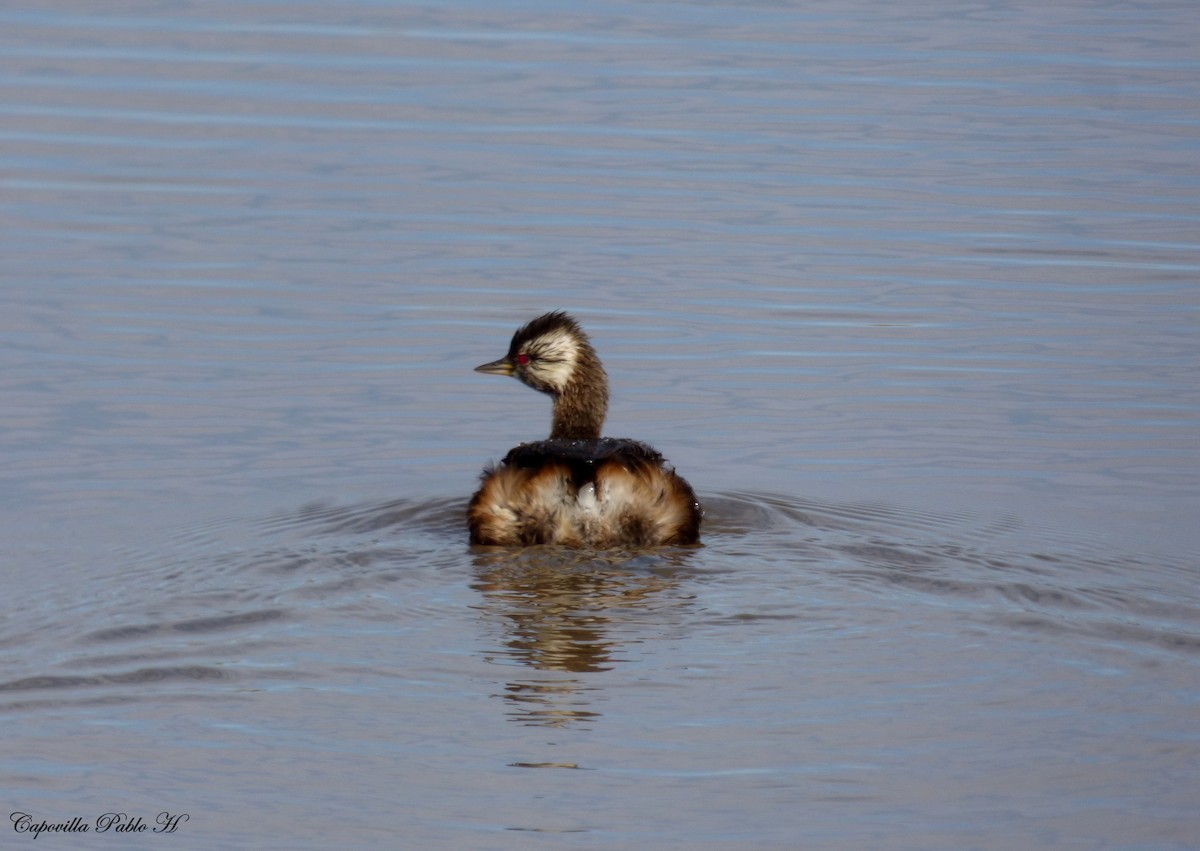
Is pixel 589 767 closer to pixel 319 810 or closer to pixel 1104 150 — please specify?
pixel 319 810

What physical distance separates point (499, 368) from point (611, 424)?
3.91 ft

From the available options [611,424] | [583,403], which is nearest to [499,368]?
[583,403]

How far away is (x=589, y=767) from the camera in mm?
6238

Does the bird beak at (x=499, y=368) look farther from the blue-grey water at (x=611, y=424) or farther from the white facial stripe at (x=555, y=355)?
the blue-grey water at (x=611, y=424)

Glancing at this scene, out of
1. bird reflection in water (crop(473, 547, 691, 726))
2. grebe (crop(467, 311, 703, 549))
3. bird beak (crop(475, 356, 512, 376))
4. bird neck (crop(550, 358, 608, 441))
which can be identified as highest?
bird beak (crop(475, 356, 512, 376))

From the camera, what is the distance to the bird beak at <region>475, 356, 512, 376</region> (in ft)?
34.7

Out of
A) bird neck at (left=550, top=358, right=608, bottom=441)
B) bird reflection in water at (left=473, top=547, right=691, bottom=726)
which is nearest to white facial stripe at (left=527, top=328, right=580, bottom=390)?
bird neck at (left=550, top=358, right=608, bottom=441)

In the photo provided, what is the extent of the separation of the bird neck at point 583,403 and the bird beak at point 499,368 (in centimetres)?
43

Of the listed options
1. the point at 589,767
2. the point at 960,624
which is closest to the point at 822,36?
the point at 960,624

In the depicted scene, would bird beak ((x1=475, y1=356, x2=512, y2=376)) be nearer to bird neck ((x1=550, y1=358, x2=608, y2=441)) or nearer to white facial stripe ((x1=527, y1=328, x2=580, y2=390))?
white facial stripe ((x1=527, y1=328, x2=580, y2=390))

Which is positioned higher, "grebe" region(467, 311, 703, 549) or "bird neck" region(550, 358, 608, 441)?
"bird neck" region(550, 358, 608, 441)

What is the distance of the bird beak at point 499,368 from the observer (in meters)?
10.6

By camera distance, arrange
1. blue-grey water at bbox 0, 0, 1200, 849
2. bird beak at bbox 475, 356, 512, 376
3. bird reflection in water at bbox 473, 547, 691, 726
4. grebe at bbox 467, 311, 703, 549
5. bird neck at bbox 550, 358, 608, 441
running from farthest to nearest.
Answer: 1. bird beak at bbox 475, 356, 512, 376
2. bird neck at bbox 550, 358, 608, 441
3. grebe at bbox 467, 311, 703, 549
4. bird reflection in water at bbox 473, 547, 691, 726
5. blue-grey water at bbox 0, 0, 1200, 849

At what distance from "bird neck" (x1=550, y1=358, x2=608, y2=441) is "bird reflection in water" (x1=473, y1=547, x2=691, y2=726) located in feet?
4.60
